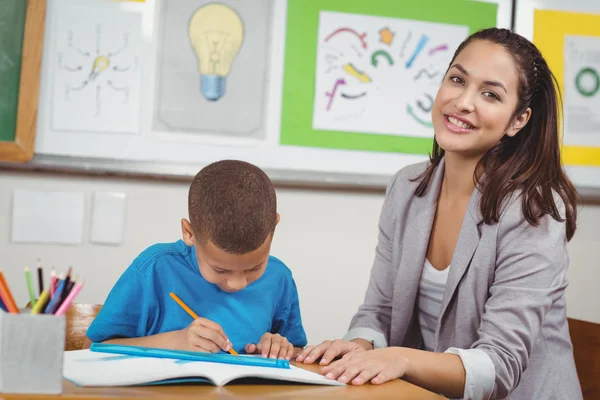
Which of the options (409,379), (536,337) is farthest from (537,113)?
(409,379)

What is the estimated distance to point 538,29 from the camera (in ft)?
6.82

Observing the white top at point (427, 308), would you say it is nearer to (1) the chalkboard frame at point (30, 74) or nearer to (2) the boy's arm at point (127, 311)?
(2) the boy's arm at point (127, 311)


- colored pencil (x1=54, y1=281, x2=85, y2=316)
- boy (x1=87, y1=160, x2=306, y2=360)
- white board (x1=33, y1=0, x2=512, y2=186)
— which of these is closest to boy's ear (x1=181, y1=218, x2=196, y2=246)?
boy (x1=87, y1=160, x2=306, y2=360)

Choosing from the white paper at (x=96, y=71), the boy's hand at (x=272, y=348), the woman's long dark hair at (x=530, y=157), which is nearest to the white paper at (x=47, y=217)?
the white paper at (x=96, y=71)

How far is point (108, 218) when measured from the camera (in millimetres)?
1805

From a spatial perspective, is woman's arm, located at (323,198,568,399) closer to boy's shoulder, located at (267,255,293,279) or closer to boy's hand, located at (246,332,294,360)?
boy's hand, located at (246,332,294,360)

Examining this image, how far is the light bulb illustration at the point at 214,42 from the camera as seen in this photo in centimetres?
185

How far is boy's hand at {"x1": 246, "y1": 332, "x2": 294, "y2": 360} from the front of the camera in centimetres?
110

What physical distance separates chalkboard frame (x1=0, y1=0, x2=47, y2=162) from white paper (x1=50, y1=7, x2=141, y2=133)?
5cm

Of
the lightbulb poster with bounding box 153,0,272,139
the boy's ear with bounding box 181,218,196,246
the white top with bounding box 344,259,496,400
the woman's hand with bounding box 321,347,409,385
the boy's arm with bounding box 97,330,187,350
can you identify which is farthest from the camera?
the lightbulb poster with bounding box 153,0,272,139

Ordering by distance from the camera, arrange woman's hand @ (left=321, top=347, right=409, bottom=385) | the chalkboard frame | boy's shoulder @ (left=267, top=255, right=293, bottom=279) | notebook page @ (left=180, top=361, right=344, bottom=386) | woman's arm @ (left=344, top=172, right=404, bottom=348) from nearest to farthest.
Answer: notebook page @ (left=180, top=361, right=344, bottom=386), woman's hand @ (left=321, top=347, right=409, bottom=385), boy's shoulder @ (left=267, top=255, right=293, bottom=279), woman's arm @ (left=344, top=172, right=404, bottom=348), the chalkboard frame

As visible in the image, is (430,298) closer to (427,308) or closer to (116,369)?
(427,308)

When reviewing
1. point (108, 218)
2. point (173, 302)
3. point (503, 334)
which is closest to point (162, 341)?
point (173, 302)

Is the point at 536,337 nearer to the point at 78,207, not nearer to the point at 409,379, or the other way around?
the point at 409,379
